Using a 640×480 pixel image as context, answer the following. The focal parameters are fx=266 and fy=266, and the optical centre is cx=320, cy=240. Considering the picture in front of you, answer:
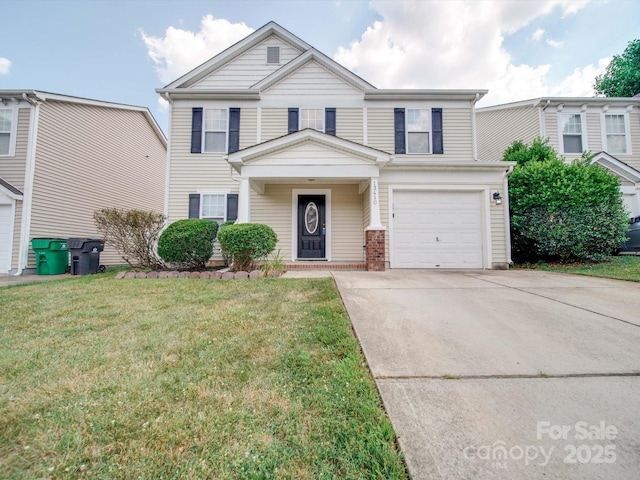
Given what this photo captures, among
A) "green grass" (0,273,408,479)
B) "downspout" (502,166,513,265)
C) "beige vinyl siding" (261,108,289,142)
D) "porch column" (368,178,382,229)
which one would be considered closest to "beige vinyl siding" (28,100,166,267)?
"beige vinyl siding" (261,108,289,142)

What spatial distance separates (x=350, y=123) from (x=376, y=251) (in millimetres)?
4876

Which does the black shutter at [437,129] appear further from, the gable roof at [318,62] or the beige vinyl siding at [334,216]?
the beige vinyl siding at [334,216]

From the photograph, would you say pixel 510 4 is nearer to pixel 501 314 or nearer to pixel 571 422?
pixel 501 314

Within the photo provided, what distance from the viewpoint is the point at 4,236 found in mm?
8188

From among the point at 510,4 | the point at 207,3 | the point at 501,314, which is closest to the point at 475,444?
the point at 501,314

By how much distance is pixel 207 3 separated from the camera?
11492mm

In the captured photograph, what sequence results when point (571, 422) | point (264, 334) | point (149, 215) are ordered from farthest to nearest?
1. point (149, 215)
2. point (264, 334)
3. point (571, 422)

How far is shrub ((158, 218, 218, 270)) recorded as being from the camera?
6.70 m

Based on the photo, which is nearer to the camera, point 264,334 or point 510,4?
point 264,334

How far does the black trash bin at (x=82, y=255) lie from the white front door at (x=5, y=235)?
1.93m

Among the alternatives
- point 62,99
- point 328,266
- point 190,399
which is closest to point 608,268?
point 328,266

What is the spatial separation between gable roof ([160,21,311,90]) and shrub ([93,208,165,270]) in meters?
5.47

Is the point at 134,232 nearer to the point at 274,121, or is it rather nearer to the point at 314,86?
the point at 274,121

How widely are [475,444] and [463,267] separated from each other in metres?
7.27
